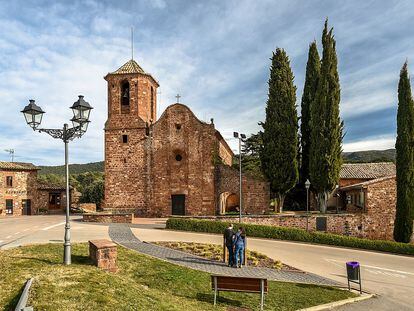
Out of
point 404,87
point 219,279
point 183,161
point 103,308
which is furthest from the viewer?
point 183,161

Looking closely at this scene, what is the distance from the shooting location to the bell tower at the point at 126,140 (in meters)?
32.4

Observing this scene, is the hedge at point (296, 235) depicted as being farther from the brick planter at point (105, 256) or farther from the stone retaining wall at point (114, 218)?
the brick planter at point (105, 256)

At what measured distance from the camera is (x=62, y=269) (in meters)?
9.68

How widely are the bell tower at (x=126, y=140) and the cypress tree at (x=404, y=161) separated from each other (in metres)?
21.2

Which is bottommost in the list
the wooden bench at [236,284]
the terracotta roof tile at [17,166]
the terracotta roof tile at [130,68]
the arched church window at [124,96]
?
the wooden bench at [236,284]

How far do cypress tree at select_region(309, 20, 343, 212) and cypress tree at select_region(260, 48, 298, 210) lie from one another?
1824 mm

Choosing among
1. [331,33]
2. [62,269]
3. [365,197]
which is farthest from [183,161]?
[62,269]

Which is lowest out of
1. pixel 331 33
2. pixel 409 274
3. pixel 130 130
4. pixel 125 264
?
pixel 409 274

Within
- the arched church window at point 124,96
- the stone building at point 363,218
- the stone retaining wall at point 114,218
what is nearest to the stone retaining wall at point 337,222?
the stone building at point 363,218

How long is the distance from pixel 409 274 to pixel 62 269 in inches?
546

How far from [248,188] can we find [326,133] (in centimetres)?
884

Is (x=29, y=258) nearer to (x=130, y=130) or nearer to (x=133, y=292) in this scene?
(x=133, y=292)

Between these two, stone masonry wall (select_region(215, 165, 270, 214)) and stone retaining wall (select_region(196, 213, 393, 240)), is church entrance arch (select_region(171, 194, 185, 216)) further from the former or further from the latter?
stone retaining wall (select_region(196, 213, 393, 240))

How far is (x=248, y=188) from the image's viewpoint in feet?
104
